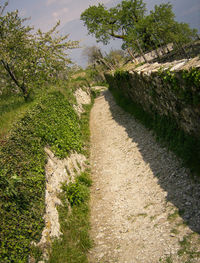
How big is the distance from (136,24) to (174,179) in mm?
40247

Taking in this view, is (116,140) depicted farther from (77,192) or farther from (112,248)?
(112,248)

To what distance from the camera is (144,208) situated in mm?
7281

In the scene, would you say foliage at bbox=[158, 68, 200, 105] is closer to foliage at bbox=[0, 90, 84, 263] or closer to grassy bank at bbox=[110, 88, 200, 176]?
grassy bank at bbox=[110, 88, 200, 176]

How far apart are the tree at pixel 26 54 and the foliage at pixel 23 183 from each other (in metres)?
6.34

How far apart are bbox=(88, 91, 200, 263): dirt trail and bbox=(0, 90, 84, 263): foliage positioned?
203 centimetres

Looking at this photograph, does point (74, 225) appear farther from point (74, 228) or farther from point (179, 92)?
point (179, 92)

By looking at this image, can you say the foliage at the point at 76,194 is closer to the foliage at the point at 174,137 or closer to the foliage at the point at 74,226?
the foliage at the point at 74,226

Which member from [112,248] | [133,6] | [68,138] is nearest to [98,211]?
[112,248]

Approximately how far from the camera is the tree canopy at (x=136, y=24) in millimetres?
40344

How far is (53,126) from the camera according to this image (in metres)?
10.9

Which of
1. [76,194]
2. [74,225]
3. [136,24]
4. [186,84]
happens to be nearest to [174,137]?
[186,84]

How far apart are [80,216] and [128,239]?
2.06 meters

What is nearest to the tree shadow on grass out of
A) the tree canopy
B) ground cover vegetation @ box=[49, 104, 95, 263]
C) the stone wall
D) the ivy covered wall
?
the ivy covered wall

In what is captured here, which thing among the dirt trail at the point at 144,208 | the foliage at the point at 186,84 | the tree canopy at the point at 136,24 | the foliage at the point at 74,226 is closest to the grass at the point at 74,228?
the foliage at the point at 74,226
